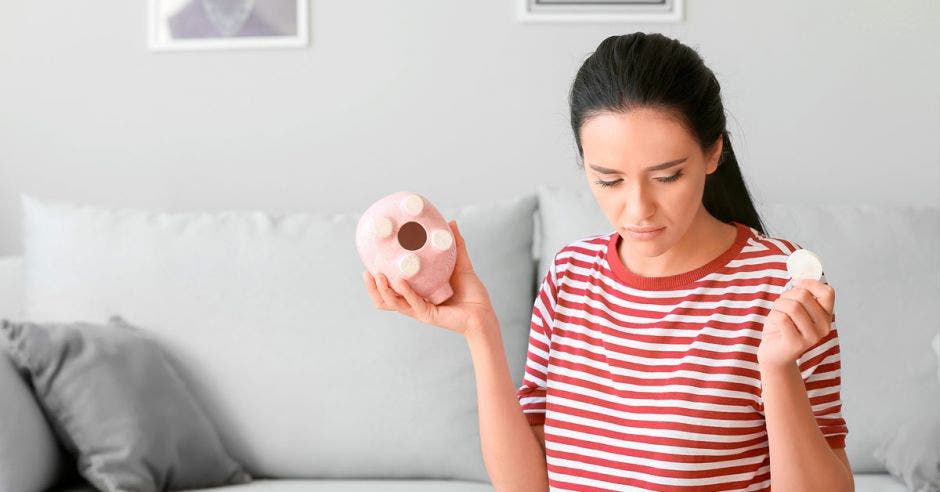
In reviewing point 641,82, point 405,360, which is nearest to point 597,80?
point 641,82

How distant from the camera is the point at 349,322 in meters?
2.11

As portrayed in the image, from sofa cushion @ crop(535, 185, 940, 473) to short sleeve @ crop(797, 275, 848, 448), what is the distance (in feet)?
2.93

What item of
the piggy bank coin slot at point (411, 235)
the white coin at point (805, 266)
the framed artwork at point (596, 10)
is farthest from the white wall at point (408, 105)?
the white coin at point (805, 266)

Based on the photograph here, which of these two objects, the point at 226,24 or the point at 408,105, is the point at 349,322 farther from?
the point at 226,24

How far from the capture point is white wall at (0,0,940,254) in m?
2.48

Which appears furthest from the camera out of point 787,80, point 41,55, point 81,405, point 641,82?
point 41,55

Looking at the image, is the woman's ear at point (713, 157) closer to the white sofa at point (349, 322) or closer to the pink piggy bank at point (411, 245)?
the pink piggy bank at point (411, 245)

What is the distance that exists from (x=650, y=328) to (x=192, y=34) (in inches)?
69.0

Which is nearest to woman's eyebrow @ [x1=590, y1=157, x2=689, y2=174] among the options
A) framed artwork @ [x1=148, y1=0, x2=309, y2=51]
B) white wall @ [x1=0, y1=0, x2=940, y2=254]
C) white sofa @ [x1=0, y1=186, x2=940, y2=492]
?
white sofa @ [x1=0, y1=186, x2=940, y2=492]

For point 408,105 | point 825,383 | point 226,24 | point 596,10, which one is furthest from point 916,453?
point 226,24

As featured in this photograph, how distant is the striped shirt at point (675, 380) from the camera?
1.15m

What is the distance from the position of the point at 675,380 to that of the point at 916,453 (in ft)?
3.10

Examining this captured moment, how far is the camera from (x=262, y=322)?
6.93ft

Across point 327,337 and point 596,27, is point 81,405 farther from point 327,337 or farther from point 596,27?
point 596,27
